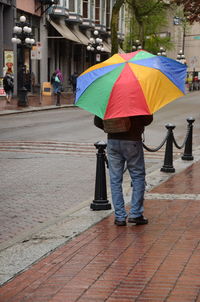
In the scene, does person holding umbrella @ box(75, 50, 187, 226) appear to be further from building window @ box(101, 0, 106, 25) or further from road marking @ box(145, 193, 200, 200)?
building window @ box(101, 0, 106, 25)

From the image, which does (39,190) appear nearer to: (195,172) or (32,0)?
(195,172)

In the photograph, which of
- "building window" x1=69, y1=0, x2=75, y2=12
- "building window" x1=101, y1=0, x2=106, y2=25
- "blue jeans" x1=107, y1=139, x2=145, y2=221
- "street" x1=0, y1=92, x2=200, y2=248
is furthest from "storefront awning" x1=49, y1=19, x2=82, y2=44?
"blue jeans" x1=107, y1=139, x2=145, y2=221

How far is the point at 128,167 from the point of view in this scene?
6.51 metres

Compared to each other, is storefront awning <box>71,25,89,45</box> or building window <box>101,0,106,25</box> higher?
building window <box>101,0,106,25</box>

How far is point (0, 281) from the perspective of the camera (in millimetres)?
4715

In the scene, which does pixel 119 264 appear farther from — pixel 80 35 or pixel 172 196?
pixel 80 35

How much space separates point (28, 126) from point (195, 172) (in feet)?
34.0

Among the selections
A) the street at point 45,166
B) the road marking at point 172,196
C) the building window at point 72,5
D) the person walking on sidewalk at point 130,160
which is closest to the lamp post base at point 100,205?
the street at point 45,166

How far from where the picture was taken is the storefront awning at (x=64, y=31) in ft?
→ 149

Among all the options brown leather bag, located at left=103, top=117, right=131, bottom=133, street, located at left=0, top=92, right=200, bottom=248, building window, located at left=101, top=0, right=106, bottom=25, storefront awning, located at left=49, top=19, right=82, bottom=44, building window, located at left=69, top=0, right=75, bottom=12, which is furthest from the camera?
building window, located at left=101, top=0, right=106, bottom=25

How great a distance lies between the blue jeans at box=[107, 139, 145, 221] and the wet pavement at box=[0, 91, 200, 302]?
0.73ft

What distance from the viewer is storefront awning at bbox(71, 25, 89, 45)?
49.7 metres

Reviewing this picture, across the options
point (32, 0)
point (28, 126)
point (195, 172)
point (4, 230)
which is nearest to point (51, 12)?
point (32, 0)

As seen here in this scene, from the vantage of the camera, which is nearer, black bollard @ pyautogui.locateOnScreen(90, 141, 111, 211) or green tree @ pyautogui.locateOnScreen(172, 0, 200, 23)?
black bollard @ pyautogui.locateOnScreen(90, 141, 111, 211)
